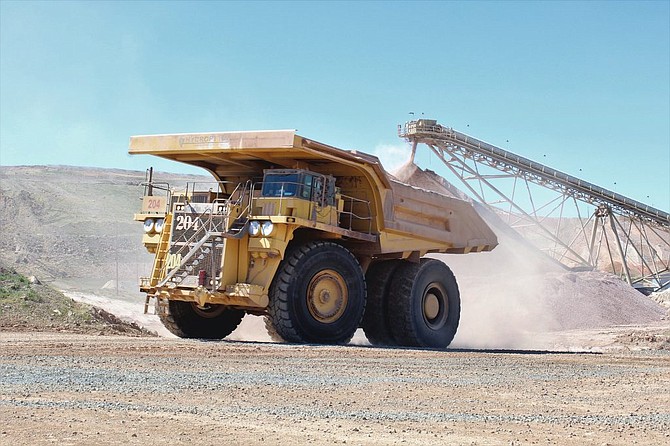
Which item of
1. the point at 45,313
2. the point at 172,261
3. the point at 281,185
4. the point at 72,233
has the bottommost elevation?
the point at 45,313

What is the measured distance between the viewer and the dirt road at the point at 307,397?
6098mm

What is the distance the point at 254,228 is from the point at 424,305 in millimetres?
4678

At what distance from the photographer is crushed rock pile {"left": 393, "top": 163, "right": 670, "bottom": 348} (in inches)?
903

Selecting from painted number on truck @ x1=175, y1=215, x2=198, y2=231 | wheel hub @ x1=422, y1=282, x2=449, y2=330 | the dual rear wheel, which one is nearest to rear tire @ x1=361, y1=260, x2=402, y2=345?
the dual rear wheel

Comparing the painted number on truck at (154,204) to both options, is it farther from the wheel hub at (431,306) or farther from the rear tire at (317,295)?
the wheel hub at (431,306)

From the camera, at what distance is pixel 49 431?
5801mm

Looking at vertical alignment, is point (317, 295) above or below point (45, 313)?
above

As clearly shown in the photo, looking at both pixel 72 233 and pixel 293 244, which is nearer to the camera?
pixel 293 244

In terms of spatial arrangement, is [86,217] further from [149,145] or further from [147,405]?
[147,405]

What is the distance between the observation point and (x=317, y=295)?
14.5 m

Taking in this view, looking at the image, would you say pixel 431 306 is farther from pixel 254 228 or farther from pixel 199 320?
pixel 254 228

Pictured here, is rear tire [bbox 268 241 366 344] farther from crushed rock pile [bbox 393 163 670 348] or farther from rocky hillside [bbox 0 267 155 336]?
Result: crushed rock pile [bbox 393 163 670 348]

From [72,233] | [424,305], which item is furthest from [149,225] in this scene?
[72,233]

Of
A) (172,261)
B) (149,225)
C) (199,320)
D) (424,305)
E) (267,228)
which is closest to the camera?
(267,228)
